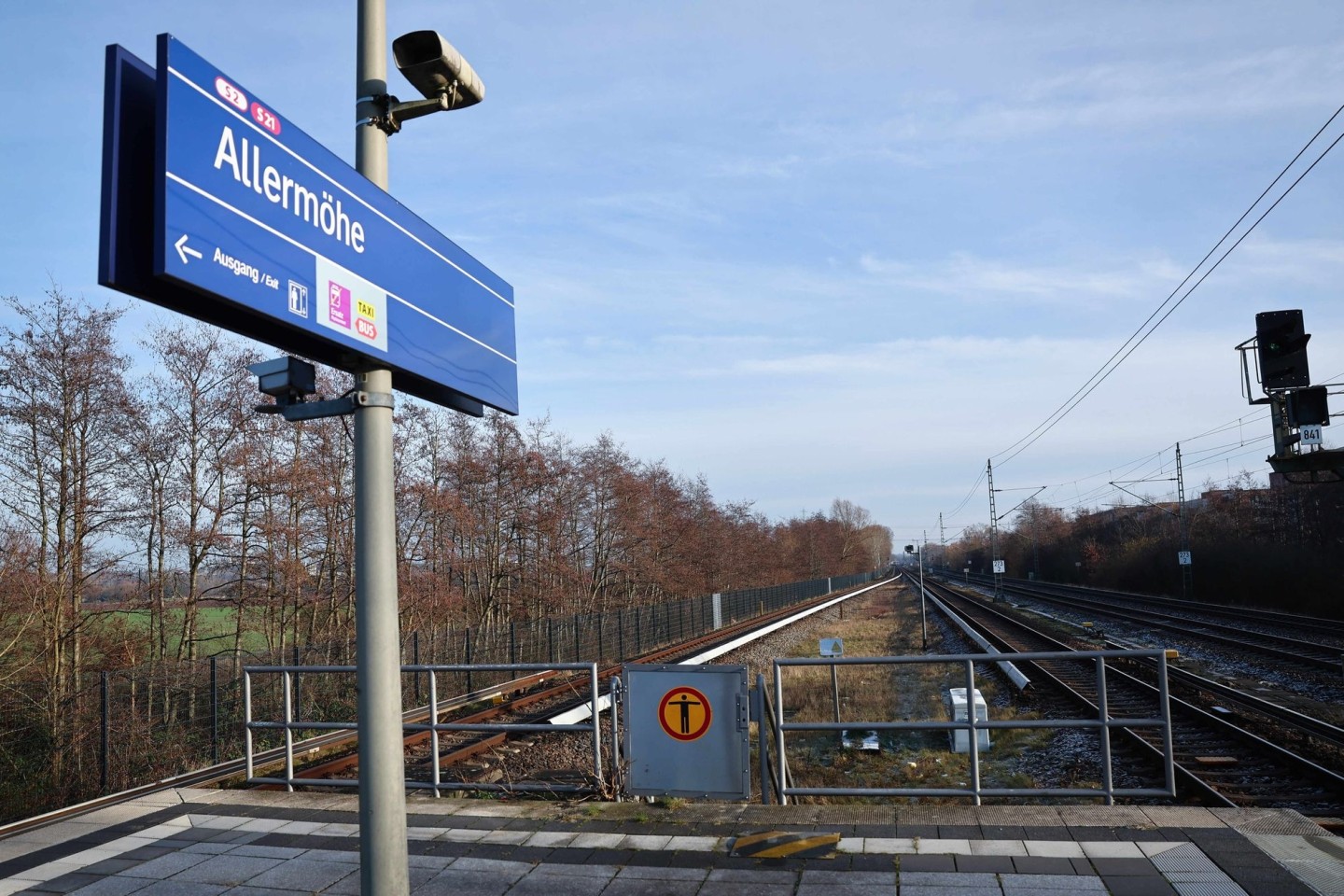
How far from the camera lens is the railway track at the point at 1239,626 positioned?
20344mm

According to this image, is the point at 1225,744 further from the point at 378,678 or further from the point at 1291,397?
the point at 378,678

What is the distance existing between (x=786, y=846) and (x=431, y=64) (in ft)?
16.1

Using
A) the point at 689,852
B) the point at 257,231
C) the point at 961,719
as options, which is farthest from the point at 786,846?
the point at 961,719

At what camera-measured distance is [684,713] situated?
23.1ft

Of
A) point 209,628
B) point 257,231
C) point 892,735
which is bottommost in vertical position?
point 892,735

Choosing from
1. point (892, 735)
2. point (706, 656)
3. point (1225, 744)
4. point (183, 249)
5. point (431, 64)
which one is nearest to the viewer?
point (183, 249)

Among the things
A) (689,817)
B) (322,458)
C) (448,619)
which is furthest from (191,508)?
(689,817)

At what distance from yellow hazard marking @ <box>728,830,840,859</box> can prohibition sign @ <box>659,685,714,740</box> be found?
104 cm

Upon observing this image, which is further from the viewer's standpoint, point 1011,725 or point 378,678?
point 1011,725

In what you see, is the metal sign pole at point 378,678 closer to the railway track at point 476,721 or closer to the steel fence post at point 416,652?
the railway track at point 476,721

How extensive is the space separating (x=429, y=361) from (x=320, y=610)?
20.2 m

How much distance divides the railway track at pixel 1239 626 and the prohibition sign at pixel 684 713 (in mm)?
16625

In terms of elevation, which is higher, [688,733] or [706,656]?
[688,733]

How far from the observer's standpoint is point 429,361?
4988 mm
